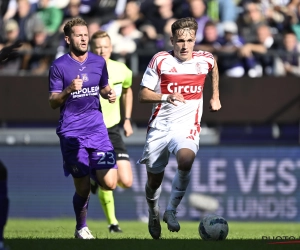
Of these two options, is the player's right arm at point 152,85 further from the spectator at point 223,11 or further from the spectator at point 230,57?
the spectator at point 223,11

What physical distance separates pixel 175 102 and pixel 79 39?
1387 millimetres

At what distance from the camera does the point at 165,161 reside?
1038 centimetres

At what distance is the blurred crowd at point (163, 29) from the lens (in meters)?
17.9

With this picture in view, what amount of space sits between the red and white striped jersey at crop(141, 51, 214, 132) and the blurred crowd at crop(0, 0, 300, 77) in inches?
284

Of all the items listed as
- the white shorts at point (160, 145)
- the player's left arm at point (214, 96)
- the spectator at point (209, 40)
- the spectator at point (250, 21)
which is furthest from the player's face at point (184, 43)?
the spectator at point (250, 21)

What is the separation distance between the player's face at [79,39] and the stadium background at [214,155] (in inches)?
281

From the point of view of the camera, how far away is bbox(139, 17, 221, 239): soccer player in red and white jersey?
33.4ft

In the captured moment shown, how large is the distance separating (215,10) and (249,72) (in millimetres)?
1742

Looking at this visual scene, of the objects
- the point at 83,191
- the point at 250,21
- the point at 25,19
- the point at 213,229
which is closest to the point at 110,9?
the point at 25,19

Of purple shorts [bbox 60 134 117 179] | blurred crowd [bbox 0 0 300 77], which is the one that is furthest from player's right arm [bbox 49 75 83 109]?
blurred crowd [bbox 0 0 300 77]

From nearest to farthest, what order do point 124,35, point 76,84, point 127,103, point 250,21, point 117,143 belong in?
point 76,84 → point 127,103 → point 117,143 → point 250,21 → point 124,35

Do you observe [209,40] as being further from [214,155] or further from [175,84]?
[175,84]

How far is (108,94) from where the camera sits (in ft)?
34.0

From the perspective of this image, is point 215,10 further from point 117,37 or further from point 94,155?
point 94,155
